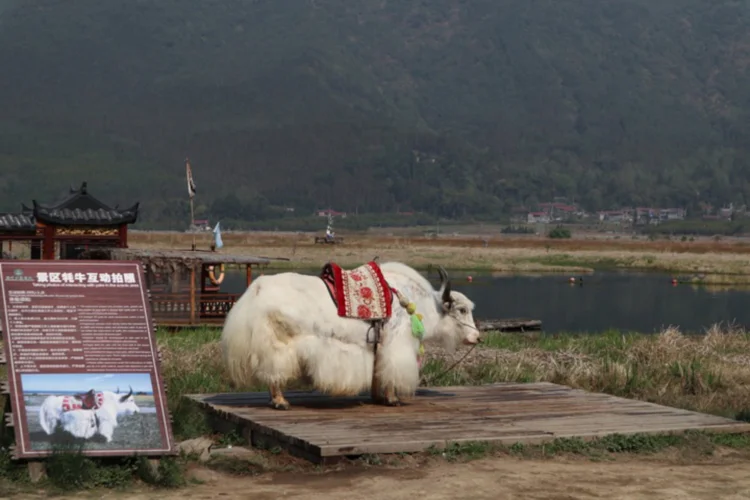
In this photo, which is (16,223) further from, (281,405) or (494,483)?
(494,483)

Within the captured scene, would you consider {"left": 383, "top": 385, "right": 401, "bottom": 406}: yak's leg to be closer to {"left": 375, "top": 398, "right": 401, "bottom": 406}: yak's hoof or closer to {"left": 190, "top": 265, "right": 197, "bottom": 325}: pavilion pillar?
{"left": 375, "top": 398, "right": 401, "bottom": 406}: yak's hoof

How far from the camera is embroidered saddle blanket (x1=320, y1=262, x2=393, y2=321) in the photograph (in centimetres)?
1318

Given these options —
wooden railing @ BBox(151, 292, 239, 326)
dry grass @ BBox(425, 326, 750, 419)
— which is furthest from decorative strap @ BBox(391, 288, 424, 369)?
wooden railing @ BBox(151, 292, 239, 326)

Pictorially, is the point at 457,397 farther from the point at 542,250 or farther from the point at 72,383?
the point at 542,250

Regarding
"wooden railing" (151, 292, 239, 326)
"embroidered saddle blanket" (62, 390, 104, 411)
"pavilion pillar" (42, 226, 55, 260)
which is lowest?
"wooden railing" (151, 292, 239, 326)

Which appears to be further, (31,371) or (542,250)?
(542,250)

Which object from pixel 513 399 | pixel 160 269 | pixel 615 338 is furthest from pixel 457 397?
pixel 160 269

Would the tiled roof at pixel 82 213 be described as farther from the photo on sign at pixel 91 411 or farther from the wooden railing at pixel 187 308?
the photo on sign at pixel 91 411

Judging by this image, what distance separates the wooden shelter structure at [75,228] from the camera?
108ft

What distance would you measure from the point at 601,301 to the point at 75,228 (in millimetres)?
23846

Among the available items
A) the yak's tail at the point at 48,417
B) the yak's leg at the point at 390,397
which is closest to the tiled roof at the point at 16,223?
the yak's leg at the point at 390,397

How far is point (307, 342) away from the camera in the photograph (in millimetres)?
12773

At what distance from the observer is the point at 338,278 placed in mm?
13320

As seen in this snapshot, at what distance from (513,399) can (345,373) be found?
2.40 metres
